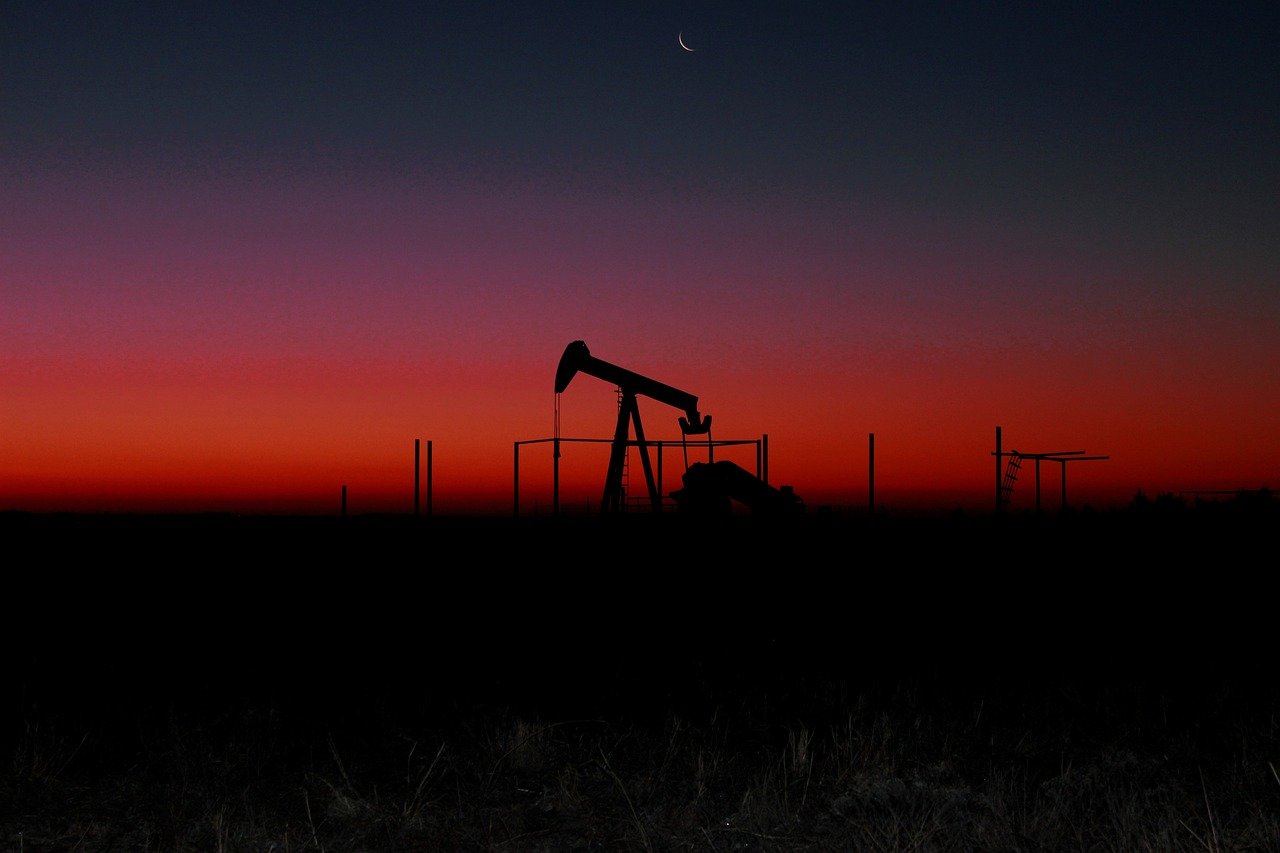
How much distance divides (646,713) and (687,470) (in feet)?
74.5

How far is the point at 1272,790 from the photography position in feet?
19.9

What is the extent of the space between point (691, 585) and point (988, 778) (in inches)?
412

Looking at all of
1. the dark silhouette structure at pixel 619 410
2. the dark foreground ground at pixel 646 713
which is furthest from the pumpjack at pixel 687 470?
the dark foreground ground at pixel 646 713

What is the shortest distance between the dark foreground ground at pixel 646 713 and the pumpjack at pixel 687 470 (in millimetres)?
12096

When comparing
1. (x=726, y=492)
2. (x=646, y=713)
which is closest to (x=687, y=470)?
(x=726, y=492)

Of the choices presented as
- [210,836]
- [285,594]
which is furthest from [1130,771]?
[285,594]

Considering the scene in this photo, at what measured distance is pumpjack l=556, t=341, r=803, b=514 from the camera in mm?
29812

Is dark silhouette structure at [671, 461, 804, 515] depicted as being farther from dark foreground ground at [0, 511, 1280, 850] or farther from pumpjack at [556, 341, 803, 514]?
dark foreground ground at [0, 511, 1280, 850]

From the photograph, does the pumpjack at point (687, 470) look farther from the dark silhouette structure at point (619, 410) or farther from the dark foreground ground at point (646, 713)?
the dark foreground ground at point (646, 713)

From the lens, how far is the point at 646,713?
26.7 ft

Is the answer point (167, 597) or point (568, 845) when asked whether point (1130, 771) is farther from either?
point (167, 597)

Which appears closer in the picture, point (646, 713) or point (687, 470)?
point (646, 713)

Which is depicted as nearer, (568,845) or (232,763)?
(568,845)

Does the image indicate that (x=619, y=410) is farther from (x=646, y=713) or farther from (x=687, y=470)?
(x=646, y=713)
